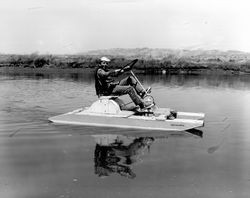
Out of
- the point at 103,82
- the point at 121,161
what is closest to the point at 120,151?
the point at 121,161

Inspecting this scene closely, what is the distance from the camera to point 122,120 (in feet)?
39.7

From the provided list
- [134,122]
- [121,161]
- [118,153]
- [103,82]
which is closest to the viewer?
[121,161]

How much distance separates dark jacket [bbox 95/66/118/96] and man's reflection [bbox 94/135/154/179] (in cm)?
228

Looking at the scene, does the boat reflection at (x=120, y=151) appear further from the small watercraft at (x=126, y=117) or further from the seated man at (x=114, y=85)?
the seated man at (x=114, y=85)

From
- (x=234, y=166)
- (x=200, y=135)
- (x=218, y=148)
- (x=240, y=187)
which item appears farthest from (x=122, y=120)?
(x=240, y=187)

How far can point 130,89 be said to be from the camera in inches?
496

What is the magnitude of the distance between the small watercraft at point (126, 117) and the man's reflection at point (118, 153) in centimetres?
96

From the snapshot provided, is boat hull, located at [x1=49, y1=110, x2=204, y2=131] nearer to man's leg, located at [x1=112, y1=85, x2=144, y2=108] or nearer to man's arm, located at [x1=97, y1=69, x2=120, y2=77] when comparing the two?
man's leg, located at [x1=112, y1=85, x2=144, y2=108]

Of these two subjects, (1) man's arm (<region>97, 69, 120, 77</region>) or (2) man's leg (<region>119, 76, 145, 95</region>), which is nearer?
(1) man's arm (<region>97, 69, 120, 77</region>)

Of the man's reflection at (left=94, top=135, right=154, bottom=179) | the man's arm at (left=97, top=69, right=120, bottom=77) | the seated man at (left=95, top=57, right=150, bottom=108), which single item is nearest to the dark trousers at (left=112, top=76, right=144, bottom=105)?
the seated man at (left=95, top=57, right=150, bottom=108)

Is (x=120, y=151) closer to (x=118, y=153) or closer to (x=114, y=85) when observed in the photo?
(x=118, y=153)

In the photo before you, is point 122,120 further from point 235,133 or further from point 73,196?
point 73,196

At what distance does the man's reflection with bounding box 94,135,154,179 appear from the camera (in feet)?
26.4

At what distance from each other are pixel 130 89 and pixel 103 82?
1.03 metres
